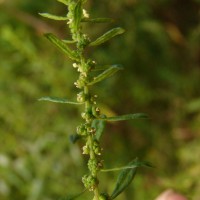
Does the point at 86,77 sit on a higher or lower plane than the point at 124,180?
higher

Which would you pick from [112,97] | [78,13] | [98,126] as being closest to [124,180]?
[98,126]

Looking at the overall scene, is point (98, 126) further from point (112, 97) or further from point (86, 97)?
point (112, 97)

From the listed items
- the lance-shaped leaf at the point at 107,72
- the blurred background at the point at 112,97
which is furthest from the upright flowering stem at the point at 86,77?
the blurred background at the point at 112,97

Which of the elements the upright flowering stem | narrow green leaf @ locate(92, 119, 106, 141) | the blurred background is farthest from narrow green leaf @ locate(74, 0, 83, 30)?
the blurred background

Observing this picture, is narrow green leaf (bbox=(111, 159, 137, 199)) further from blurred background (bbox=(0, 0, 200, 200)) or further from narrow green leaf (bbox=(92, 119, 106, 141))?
blurred background (bbox=(0, 0, 200, 200))

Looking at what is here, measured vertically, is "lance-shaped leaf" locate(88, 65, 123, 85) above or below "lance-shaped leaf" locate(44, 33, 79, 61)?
below

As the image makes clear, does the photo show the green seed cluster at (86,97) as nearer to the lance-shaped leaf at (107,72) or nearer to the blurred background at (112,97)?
the lance-shaped leaf at (107,72)

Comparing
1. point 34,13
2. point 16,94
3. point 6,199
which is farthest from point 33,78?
point 6,199

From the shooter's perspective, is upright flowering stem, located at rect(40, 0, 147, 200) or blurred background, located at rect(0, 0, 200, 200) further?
blurred background, located at rect(0, 0, 200, 200)

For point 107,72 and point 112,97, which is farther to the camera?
point 112,97
